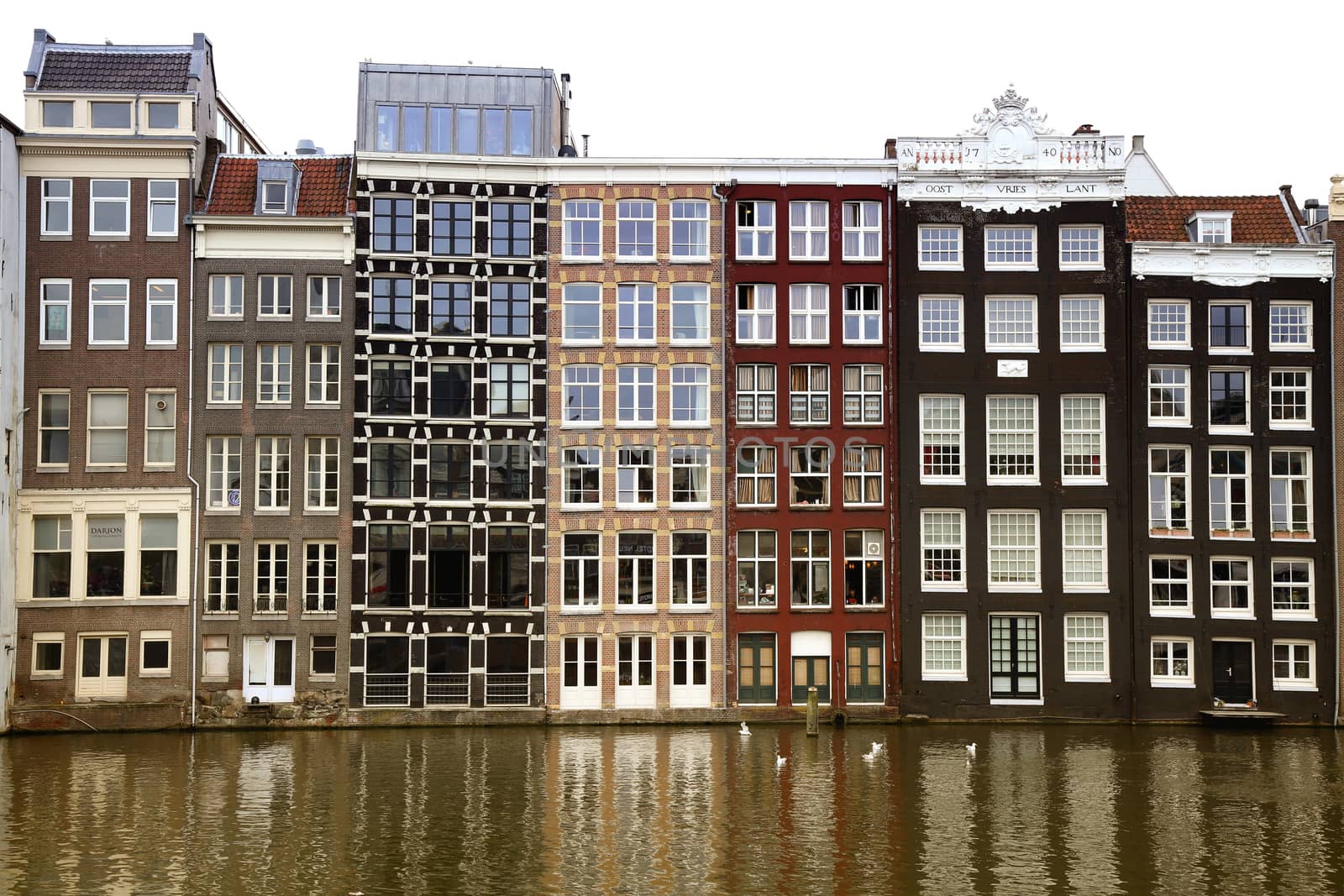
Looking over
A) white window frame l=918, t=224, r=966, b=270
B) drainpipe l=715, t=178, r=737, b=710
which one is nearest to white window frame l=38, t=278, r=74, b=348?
drainpipe l=715, t=178, r=737, b=710

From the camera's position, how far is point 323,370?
52438 millimetres

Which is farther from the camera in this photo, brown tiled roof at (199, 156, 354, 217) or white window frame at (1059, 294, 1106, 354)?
white window frame at (1059, 294, 1106, 354)

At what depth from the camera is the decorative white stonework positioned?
5319cm

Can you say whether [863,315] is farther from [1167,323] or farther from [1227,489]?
[1227,489]

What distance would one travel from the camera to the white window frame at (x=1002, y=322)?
53.5m

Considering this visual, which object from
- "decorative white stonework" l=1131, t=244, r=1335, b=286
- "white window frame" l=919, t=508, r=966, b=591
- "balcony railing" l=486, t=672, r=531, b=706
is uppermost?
"decorative white stonework" l=1131, t=244, r=1335, b=286

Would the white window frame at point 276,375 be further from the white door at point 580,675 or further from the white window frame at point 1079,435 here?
the white window frame at point 1079,435

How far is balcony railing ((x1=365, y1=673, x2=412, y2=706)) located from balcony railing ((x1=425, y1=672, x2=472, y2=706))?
0.77 metres

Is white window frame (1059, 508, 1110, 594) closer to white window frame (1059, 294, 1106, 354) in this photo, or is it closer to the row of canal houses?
the row of canal houses

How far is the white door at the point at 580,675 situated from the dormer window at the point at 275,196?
2056 cm

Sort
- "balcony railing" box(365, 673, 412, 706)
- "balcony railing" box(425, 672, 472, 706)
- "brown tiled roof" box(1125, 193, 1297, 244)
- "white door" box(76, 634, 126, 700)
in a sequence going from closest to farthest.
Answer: "white door" box(76, 634, 126, 700) → "balcony railing" box(365, 673, 412, 706) → "balcony railing" box(425, 672, 472, 706) → "brown tiled roof" box(1125, 193, 1297, 244)

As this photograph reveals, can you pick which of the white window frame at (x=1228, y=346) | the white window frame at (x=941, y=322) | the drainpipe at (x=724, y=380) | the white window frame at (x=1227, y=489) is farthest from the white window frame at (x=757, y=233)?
the white window frame at (x=1227, y=489)

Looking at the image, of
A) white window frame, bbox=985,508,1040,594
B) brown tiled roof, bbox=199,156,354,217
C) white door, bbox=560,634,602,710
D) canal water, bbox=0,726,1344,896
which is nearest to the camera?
canal water, bbox=0,726,1344,896

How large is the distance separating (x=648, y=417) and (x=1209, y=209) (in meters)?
24.7
